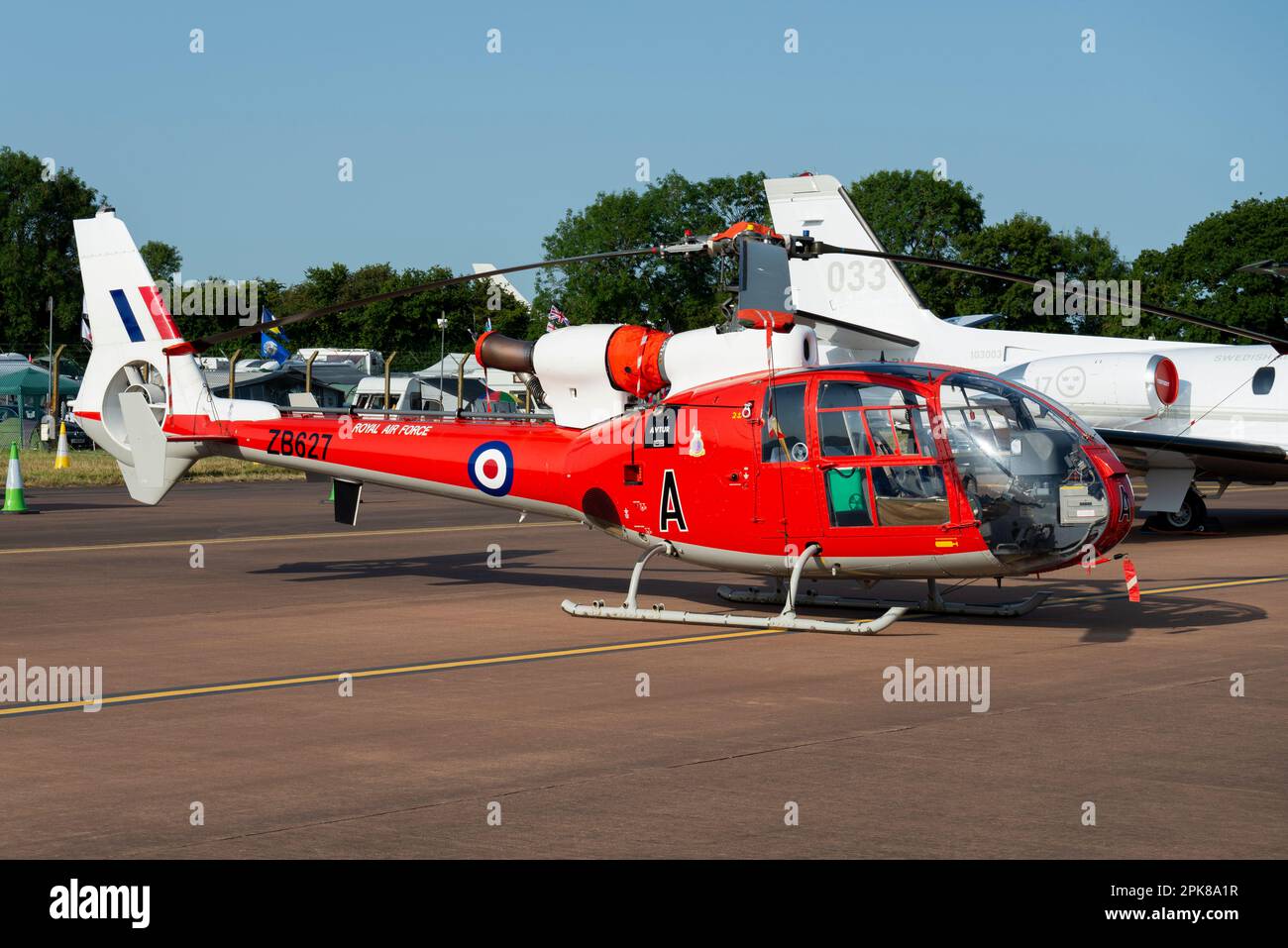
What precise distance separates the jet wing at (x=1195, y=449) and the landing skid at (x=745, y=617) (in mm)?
11826

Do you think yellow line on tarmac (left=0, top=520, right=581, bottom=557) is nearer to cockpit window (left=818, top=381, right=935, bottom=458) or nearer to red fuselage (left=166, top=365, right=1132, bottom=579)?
red fuselage (left=166, top=365, right=1132, bottom=579)

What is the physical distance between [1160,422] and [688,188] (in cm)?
8680

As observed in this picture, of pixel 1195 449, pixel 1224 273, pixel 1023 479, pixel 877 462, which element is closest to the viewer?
pixel 1023 479

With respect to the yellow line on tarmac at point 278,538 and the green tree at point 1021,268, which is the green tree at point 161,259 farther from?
the yellow line on tarmac at point 278,538

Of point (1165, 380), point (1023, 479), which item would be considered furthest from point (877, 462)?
point (1165, 380)

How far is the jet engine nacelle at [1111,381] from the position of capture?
24.9 metres

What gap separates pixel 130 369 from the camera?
17.8 m

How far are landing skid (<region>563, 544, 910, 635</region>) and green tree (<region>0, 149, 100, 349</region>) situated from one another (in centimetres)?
11160

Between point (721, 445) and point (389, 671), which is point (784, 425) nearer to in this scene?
point (721, 445)

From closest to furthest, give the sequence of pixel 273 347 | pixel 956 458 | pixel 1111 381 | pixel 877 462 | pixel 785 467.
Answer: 1. pixel 956 458
2. pixel 877 462
3. pixel 785 467
4. pixel 1111 381
5. pixel 273 347

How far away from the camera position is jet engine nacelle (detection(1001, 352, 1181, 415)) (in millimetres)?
24922

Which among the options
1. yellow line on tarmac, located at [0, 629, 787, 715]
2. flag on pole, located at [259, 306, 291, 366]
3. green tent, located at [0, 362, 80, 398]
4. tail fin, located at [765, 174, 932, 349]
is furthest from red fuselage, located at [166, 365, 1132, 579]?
flag on pole, located at [259, 306, 291, 366]

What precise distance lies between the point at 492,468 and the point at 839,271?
54.4 feet
